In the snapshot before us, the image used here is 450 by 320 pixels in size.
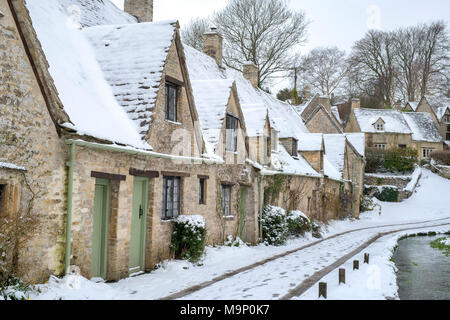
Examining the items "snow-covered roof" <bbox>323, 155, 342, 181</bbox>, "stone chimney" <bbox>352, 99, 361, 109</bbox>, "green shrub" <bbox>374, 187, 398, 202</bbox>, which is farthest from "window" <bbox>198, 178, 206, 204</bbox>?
"stone chimney" <bbox>352, 99, 361, 109</bbox>

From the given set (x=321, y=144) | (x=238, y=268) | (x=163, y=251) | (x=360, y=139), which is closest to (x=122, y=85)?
(x=163, y=251)

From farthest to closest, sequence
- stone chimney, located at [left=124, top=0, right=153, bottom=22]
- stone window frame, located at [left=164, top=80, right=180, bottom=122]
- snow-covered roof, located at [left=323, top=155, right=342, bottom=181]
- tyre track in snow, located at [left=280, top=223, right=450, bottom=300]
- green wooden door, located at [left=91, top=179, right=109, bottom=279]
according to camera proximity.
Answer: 1. snow-covered roof, located at [left=323, top=155, right=342, bottom=181]
2. stone chimney, located at [left=124, top=0, right=153, bottom=22]
3. stone window frame, located at [left=164, top=80, right=180, bottom=122]
4. green wooden door, located at [left=91, top=179, right=109, bottom=279]
5. tyre track in snow, located at [left=280, top=223, right=450, bottom=300]

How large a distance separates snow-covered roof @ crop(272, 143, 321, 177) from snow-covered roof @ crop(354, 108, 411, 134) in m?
27.3

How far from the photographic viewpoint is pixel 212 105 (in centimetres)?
1562

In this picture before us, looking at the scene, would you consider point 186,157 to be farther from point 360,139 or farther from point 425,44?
point 425,44

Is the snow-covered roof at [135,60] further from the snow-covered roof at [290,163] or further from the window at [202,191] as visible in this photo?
the snow-covered roof at [290,163]

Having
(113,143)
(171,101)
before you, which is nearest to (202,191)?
(171,101)

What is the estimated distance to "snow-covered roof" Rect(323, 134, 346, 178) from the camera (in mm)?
33094

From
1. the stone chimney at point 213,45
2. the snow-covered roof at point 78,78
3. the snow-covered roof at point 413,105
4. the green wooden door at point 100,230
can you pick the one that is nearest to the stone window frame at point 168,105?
the snow-covered roof at point 78,78

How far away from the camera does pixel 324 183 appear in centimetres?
2811

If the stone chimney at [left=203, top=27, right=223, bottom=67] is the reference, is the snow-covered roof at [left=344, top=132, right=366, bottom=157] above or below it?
below

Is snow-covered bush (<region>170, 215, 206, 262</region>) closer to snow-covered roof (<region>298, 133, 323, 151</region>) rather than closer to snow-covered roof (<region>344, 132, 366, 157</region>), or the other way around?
snow-covered roof (<region>298, 133, 323, 151</region>)

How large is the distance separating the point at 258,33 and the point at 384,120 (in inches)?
900

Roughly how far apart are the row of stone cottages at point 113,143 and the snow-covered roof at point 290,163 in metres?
0.79
